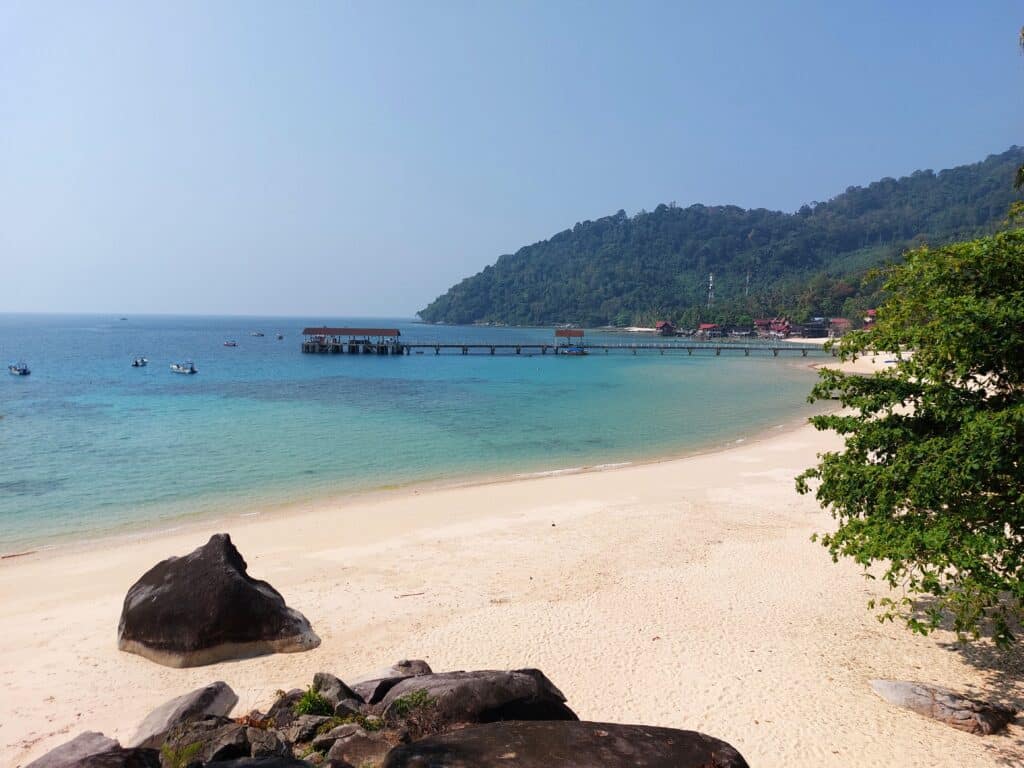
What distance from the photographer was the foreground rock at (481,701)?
20.5 feet

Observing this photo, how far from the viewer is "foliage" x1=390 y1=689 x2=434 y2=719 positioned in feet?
20.6

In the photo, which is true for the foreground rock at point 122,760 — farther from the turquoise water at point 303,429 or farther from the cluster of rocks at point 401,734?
the turquoise water at point 303,429

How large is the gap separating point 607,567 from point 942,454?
7.32 metres

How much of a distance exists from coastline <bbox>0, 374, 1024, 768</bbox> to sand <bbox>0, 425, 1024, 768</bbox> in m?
0.04

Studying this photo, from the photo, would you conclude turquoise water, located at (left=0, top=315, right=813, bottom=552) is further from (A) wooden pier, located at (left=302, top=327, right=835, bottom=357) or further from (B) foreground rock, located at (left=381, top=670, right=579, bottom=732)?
(A) wooden pier, located at (left=302, top=327, right=835, bottom=357)

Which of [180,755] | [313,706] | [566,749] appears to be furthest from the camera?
[313,706]

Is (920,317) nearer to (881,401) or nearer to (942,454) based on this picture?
(881,401)

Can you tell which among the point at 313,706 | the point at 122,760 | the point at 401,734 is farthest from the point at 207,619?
the point at 401,734

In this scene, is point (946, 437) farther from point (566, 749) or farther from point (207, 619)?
point (207, 619)

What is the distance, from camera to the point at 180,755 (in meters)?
5.69

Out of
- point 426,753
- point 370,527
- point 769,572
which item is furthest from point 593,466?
point 426,753

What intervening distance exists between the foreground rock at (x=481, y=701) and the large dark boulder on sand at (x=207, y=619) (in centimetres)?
359

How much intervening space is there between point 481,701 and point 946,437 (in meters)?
5.87

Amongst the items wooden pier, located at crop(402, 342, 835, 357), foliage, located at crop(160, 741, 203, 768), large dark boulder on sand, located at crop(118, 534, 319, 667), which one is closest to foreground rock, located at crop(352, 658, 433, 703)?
foliage, located at crop(160, 741, 203, 768)
